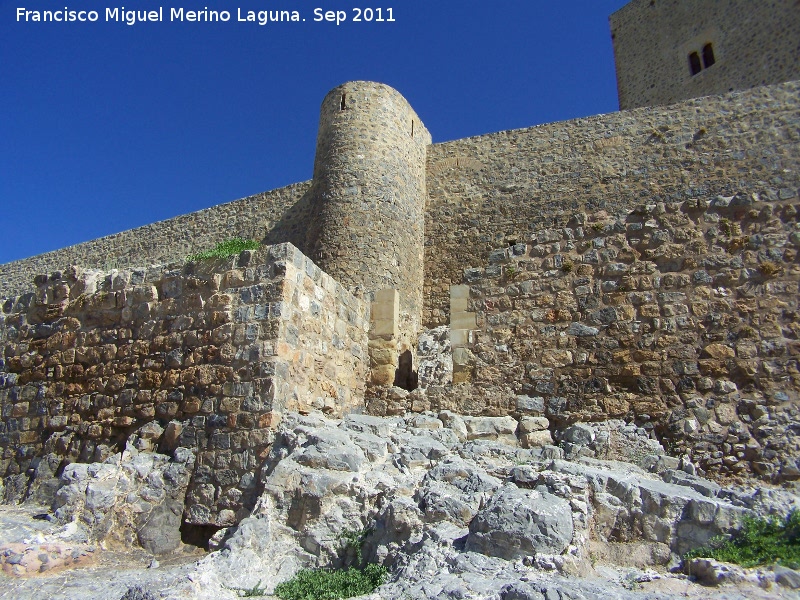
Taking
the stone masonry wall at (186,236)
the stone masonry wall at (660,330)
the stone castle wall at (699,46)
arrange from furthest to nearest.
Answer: the stone masonry wall at (186,236) < the stone castle wall at (699,46) < the stone masonry wall at (660,330)

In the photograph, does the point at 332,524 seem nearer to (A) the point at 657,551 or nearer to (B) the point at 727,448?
(A) the point at 657,551

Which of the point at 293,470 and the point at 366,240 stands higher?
the point at 366,240

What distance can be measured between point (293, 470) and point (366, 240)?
958cm

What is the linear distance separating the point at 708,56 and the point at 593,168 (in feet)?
26.8

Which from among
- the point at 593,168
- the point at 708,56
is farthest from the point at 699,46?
the point at 593,168

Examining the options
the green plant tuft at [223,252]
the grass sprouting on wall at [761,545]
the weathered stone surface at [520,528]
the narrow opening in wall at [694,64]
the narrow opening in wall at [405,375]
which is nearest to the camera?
the grass sprouting on wall at [761,545]

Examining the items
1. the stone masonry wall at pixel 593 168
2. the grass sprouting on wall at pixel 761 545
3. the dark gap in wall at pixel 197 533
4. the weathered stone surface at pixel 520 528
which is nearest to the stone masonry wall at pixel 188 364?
the dark gap in wall at pixel 197 533

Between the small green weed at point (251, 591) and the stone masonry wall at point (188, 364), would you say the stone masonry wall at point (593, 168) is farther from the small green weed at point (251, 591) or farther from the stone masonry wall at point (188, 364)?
the small green weed at point (251, 591)

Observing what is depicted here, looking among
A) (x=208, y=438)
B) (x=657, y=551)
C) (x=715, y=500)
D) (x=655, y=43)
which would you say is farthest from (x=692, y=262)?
(x=655, y=43)

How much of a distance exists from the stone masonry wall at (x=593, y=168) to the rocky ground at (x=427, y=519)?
8999 millimetres

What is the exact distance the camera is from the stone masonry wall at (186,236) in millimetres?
18609

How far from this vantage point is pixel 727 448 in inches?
213

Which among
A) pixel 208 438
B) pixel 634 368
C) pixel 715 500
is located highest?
pixel 634 368

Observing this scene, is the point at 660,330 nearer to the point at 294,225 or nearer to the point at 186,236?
the point at 294,225
